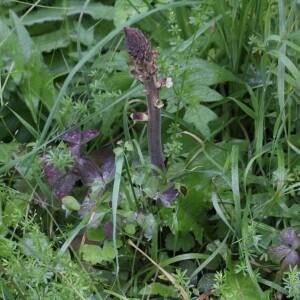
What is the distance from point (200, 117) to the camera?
2217mm

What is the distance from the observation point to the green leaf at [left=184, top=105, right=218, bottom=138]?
2.21 metres

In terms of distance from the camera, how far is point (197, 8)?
226 cm

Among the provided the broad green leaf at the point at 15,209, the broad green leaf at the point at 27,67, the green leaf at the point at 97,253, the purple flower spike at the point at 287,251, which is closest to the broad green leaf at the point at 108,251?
the green leaf at the point at 97,253

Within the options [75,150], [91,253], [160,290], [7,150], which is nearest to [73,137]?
[75,150]

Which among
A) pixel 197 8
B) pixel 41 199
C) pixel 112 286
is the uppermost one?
pixel 197 8

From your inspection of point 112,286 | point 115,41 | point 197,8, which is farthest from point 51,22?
point 112,286

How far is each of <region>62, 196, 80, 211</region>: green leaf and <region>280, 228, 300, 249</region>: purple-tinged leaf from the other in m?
0.55

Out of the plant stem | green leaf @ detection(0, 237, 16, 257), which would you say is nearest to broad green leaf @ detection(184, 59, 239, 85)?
the plant stem

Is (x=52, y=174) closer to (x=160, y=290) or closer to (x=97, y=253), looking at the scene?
(x=97, y=253)

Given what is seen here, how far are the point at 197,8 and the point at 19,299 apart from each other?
1.00 m

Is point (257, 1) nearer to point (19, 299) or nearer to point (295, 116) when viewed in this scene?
point (295, 116)

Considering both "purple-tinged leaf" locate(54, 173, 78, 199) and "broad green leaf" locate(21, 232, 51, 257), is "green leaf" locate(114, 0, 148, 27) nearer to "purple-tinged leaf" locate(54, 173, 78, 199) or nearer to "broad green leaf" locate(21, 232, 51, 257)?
"purple-tinged leaf" locate(54, 173, 78, 199)

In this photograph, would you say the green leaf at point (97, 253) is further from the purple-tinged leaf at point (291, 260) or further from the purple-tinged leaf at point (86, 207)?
the purple-tinged leaf at point (291, 260)

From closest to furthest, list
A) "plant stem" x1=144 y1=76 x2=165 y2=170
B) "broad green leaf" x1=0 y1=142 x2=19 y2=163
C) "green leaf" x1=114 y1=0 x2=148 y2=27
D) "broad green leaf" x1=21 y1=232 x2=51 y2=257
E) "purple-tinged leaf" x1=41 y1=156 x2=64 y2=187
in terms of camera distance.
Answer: "broad green leaf" x1=21 y1=232 x2=51 y2=257 → "plant stem" x1=144 y1=76 x2=165 y2=170 → "purple-tinged leaf" x1=41 y1=156 x2=64 y2=187 → "broad green leaf" x1=0 y1=142 x2=19 y2=163 → "green leaf" x1=114 y1=0 x2=148 y2=27
